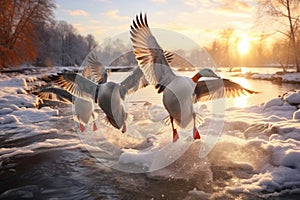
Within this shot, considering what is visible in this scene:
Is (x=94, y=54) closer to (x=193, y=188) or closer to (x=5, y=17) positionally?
(x=193, y=188)

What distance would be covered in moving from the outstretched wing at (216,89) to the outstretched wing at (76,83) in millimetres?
2711

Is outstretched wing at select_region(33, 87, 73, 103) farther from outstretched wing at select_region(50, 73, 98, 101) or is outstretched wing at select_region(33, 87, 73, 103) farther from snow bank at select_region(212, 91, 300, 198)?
snow bank at select_region(212, 91, 300, 198)

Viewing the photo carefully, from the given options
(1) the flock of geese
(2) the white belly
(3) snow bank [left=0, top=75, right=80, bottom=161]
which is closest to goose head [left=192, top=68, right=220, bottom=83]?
(1) the flock of geese

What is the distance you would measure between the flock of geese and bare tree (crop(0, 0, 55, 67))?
24323 millimetres

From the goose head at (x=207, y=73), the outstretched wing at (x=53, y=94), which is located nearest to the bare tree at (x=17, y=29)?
the outstretched wing at (x=53, y=94)

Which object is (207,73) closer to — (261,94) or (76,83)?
(76,83)

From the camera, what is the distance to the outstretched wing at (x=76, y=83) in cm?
676

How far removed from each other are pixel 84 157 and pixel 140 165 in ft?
4.91

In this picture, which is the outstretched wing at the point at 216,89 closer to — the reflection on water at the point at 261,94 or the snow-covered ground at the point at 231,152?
the snow-covered ground at the point at 231,152

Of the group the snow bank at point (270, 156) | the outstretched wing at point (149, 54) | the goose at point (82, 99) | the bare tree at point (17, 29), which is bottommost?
the snow bank at point (270, 156)

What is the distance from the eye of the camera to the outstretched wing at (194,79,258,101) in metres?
6.22

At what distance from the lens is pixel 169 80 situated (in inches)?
232

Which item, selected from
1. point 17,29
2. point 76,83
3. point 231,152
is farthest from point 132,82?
point 17,29

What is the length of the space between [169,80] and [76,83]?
2.55m
